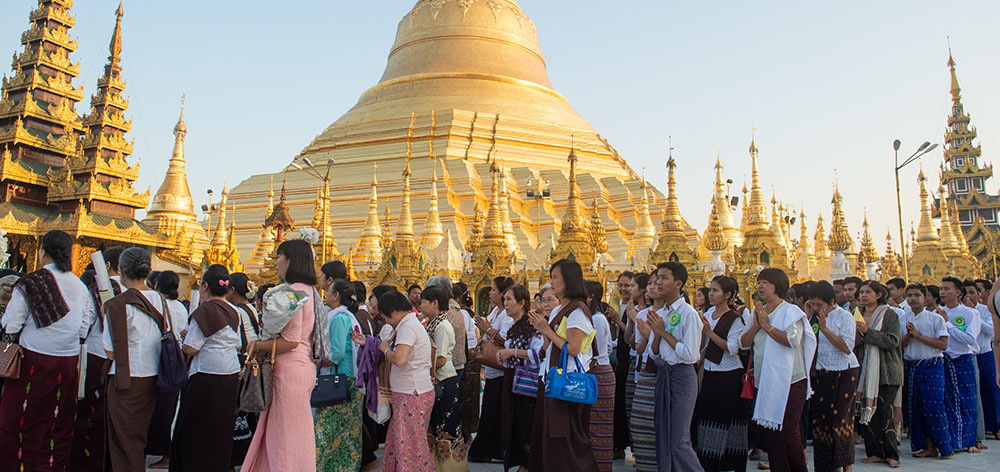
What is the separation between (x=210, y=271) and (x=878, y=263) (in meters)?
37.2

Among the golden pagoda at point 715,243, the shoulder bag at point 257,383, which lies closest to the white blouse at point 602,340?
the shoulder bag at point 257,383

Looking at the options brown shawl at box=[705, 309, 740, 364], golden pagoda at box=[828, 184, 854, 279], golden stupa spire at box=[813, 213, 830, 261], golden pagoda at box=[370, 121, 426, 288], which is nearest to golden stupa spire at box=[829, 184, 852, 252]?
golden pagoda at box=[828, 184, 854, 279]

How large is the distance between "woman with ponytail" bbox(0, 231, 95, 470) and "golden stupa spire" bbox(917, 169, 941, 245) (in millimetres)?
28547

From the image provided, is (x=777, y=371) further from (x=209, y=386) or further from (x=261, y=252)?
(x=261, y=252)

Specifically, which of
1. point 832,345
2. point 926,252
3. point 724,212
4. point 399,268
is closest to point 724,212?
point 724,212

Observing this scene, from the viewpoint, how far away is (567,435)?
473 cm

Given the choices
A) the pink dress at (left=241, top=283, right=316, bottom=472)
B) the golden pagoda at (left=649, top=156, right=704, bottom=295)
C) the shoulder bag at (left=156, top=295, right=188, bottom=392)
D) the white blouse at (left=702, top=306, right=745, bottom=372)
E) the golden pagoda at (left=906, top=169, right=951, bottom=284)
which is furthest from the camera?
the golden pagoda at (left=906, top=169, right=951, bottom=284)

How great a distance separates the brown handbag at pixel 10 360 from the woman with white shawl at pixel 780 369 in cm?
523

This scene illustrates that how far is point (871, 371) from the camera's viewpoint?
6.55 meters

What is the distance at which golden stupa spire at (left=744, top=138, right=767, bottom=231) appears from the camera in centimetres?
2008

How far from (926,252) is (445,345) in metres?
26.6

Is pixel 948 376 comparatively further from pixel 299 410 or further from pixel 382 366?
pixel 299 410

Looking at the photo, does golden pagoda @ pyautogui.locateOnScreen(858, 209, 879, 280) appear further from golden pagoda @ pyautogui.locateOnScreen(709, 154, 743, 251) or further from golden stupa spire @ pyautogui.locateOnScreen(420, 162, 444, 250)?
golden stupa spire @ pyautogui.locateOnScreen(420, 162, 444, 250)

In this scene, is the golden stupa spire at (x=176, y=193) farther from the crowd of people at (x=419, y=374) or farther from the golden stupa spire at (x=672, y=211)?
the crowd of people at (x=419, y=374)
